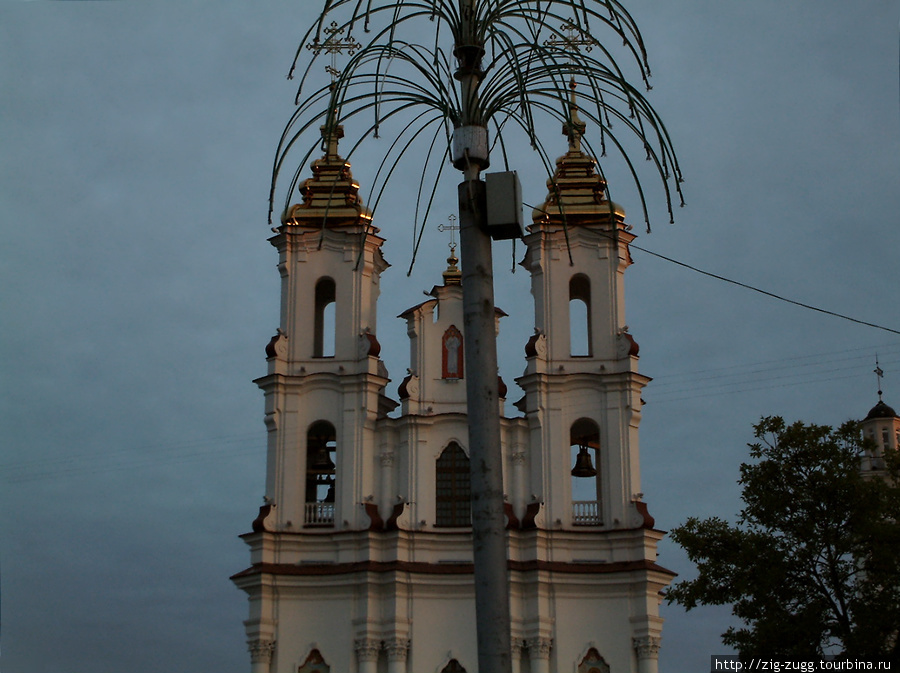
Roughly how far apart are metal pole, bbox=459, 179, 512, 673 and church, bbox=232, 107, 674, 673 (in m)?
24.6

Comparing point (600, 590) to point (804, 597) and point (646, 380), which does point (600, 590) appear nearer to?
point (646, 380)

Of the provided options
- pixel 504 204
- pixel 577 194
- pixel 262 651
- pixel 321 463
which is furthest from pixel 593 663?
pixel 504 204

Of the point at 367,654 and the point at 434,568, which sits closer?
the point at 367,654

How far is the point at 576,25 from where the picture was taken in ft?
32.8

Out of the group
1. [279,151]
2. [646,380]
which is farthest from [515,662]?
[279,151]

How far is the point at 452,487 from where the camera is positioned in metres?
34.6

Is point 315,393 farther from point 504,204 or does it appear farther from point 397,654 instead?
point 504,204

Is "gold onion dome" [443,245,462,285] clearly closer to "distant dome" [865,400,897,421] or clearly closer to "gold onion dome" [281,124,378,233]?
"gold onion dome" [281,124,378,233]

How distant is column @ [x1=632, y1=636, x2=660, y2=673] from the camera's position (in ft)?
107

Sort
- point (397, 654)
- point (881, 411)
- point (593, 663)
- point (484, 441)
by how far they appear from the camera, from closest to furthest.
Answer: point (484, 441) → point (397, 654) → point (593, 663) → point (881, 411)

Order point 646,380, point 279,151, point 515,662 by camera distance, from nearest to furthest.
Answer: point 279,151 → point 515,662 → point 646,380

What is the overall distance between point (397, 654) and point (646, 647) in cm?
627

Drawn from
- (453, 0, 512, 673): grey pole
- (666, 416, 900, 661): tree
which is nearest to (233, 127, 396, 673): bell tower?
(666, 416, 900, 661): tree

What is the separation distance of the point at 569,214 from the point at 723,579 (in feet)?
53.2
